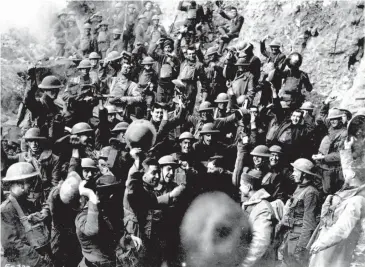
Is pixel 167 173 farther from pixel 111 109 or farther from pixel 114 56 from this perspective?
pixel 114 56

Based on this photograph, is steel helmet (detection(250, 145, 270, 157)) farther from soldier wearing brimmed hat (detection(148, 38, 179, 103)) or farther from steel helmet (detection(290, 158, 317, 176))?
soldier wearing brimmed hat (detection(148, 38, 179, 103))

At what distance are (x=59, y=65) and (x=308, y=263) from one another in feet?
37.1

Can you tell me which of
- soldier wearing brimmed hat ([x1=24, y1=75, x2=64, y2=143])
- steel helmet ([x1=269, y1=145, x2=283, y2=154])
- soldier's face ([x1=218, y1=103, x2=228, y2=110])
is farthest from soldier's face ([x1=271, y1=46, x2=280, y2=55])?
soldier wearing brimmed hat ([x1=24, y1=75, x2=64, y2=143])

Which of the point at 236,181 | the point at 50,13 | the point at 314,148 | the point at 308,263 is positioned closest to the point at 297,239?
the point at 308,263

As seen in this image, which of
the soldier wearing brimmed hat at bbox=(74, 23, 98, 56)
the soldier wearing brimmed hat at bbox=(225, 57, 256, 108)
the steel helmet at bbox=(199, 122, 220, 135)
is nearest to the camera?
the steel helmet at bbox=(199, 122, 220, 135)

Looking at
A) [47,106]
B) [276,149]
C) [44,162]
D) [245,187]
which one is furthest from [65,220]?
[276,149]

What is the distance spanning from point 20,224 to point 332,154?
5.50m

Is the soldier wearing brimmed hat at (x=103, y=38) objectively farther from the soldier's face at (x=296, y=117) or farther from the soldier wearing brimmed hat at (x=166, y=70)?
the soldier's face at (x=296, y=117)

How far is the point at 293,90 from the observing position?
34.2ft

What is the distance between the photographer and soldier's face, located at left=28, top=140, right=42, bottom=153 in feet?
28.9

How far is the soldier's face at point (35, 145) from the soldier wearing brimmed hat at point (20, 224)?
177 centimetres

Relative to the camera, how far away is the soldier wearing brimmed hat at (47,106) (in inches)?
388

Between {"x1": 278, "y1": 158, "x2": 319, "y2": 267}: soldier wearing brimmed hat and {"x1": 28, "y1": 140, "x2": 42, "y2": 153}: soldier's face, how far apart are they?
193 inches

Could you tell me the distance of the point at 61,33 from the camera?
56.4 ft
